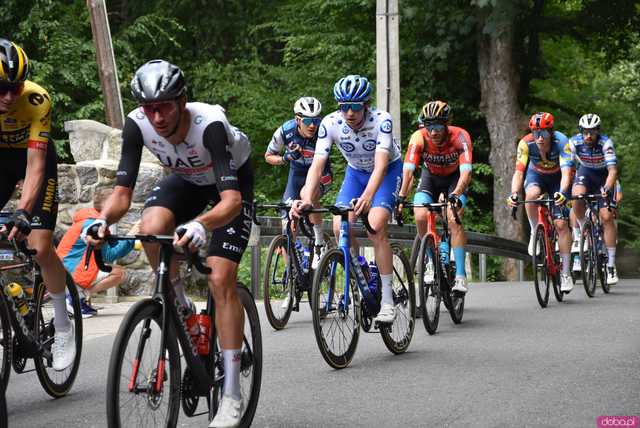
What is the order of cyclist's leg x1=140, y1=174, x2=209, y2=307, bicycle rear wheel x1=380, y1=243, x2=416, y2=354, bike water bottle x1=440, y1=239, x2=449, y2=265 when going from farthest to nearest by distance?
1. bike water bottle x1=440, y1=239, x2=449, y2=265
2. bicycle rear wheel x1=380, y1=243, x2=416, y2=354
3. cyclist's leg x1=140, y1=174, x2=209, y2=307

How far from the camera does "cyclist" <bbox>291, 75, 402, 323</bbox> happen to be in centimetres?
891

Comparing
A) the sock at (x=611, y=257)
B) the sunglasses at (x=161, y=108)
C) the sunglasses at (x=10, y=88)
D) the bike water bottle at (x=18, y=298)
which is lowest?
the bike water bottle at (x=18, y=298)

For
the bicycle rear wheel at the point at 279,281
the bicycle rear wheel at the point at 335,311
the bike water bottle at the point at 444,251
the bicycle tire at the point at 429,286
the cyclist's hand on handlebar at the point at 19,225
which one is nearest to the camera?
the cyclist's hand on handlebar at the point at 19,225

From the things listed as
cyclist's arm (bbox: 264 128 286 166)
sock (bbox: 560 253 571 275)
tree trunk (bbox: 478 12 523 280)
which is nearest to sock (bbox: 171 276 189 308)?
cyclist's arm (bbox: 264 128 286 166)

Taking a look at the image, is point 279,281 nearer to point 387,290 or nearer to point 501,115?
point 387,290

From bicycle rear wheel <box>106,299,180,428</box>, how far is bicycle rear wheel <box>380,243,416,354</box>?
3.83 m

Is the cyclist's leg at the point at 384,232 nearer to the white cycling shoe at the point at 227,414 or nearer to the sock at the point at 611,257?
the white cycling shoe at the point at 227,414

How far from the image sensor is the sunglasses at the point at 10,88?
261 inches

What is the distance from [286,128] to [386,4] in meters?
5.96

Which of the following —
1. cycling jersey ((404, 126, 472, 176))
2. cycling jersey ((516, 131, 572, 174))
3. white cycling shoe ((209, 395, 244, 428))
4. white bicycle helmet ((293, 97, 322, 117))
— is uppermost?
white bicycle helmet ((293, 97, 322, 117))

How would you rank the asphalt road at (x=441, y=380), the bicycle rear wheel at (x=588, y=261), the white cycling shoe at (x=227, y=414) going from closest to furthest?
the white cycling shoe at (x=227, y=414), the asphalt road at (x=441, y=380), the bicycle rear wheel at (x=588, y=261)

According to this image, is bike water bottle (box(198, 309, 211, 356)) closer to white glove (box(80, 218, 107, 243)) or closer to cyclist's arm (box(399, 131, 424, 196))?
white glove (box(80, 218, 107, 243))

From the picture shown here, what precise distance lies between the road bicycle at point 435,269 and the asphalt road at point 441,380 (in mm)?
194

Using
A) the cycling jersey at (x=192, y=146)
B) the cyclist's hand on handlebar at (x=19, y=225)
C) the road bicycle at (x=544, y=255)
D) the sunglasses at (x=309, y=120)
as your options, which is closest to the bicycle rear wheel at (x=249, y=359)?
the cycling jersey at (x=192, y=146)
